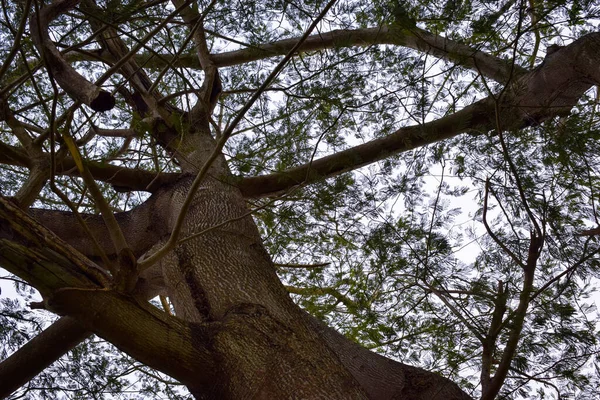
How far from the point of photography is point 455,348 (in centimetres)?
265

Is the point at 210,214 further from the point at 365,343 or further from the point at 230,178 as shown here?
the point at 365,343

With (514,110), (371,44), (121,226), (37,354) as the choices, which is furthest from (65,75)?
(514,110)

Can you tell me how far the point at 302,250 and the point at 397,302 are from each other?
4.04 ft

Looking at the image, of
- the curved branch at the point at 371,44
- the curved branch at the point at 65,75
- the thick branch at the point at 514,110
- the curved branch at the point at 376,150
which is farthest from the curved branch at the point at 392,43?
the curved branch at the point at 65,75

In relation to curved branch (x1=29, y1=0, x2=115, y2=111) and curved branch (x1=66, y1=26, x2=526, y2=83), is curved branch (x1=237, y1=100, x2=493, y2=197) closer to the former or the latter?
curved branch (x1=66, y1=26, x2=526, y2=83)

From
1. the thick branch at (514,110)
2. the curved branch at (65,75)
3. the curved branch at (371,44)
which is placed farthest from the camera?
the thick branch at (514,110)

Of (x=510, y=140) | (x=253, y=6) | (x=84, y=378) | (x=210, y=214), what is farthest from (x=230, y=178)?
(x=510, y=140)

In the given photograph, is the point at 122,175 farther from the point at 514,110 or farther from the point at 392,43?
the point at 514,110

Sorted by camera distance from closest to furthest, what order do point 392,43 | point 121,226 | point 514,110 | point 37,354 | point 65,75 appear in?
point 65,75
point 37,354
point 514,110
point 121,226
point 392,43

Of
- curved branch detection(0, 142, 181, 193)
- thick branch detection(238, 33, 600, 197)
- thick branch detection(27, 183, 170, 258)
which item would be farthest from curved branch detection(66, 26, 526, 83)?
thick branch detection(27, 183, 170, 258)

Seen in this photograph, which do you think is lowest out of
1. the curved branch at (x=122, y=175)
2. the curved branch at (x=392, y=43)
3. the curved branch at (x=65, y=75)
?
the curved branch at (x=65, y=75)

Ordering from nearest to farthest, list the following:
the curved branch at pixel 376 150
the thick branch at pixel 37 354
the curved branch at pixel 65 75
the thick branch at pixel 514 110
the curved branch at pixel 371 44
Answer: the curved branch at pixel 65 75 < the thick branch at pixel 37 354 < the curved branch at pixel 371 44 < the thick branch at pixel 514 110 < the curved branch at pixel 376 150

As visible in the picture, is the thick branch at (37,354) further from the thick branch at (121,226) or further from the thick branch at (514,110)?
the thick branch at (514,110)

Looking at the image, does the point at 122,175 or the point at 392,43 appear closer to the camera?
the point at 122,175
